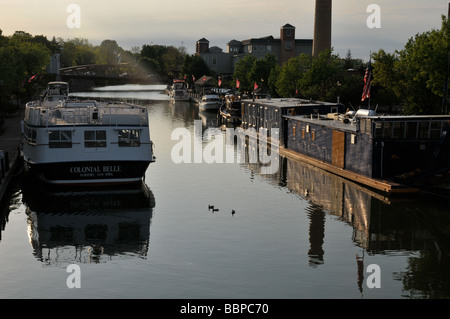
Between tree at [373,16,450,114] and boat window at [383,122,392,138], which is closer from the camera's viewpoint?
boat window at [383,122,392,138]

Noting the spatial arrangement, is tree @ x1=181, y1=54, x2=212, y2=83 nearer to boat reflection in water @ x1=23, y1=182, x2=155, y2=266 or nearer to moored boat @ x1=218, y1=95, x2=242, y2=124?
moored boat @ x1=218, y1=95, x2=242, y2=124

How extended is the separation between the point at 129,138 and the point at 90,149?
8.81 feet

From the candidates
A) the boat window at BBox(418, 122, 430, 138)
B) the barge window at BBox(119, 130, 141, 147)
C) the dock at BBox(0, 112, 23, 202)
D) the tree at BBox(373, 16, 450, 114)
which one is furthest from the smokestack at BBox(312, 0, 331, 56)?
the barge window at BBox(119, 130, 141, 147)

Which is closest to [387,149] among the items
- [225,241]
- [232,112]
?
[225,241]

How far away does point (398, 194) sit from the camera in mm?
37094

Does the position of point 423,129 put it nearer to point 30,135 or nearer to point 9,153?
point 30,135

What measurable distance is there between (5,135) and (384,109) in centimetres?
5347

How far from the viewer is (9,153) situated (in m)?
49.2

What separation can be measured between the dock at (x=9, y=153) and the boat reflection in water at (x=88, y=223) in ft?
5.07

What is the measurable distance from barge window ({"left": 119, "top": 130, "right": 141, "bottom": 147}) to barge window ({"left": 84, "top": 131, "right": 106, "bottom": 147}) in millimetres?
1178

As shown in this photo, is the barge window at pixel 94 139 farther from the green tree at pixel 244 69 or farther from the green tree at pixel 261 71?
the green tree at pixel 244 69

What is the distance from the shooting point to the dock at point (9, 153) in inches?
1519

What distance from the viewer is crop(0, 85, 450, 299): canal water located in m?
22.8

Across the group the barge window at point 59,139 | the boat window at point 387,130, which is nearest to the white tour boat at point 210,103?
the barge window at point 59,139
